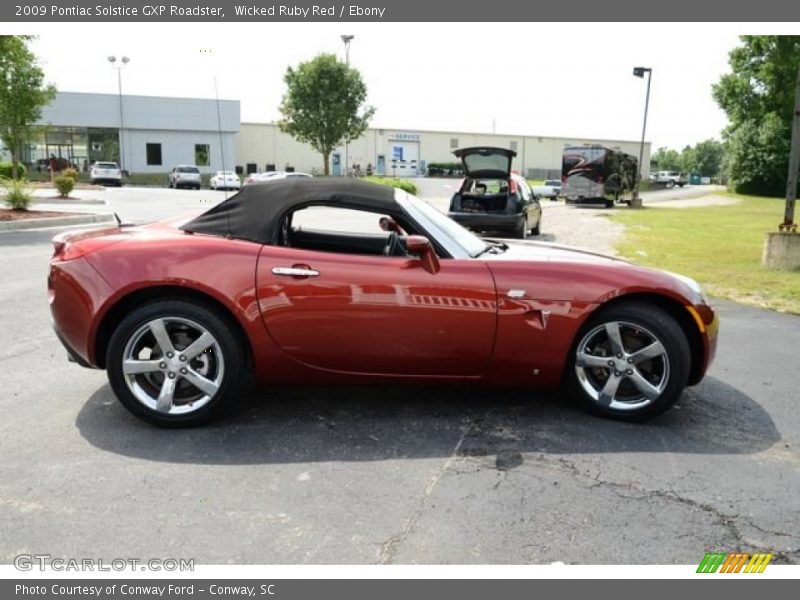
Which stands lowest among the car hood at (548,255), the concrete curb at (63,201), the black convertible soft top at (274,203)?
the concrete curb at (63,201)

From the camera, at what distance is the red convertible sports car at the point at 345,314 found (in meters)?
3.78

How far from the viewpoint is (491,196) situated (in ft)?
46.9

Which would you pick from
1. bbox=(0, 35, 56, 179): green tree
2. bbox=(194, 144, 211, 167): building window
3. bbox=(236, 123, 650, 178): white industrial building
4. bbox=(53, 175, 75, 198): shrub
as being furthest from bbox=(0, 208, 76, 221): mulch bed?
bbox=(236, 123, 650, 178): white industrial building

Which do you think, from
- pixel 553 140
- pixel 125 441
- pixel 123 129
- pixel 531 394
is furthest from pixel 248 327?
pixel 553 140

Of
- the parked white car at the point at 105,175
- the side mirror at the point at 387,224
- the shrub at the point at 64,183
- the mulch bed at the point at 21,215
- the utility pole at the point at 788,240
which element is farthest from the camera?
the parked white car at the point at 105,175

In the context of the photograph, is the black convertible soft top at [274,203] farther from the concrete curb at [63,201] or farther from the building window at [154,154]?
the building window at [154,154]

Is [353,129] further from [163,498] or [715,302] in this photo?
[163,498]

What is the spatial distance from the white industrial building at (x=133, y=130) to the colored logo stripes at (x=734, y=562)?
50191mm

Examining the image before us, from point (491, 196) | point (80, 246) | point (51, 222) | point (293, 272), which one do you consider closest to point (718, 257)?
point (491, 196)

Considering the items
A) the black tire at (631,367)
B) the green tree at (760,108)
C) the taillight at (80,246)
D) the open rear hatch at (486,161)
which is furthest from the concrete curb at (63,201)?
the green tree at (760,108)

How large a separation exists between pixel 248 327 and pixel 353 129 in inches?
1530

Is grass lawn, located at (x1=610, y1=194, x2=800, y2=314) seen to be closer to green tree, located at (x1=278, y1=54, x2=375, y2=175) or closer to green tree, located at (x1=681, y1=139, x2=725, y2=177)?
green tree, located at (x1=278, y1=54, x2=375, y2=175)

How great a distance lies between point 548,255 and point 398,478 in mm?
1790

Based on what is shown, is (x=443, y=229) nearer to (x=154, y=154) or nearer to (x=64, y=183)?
(x=64, y=183)
